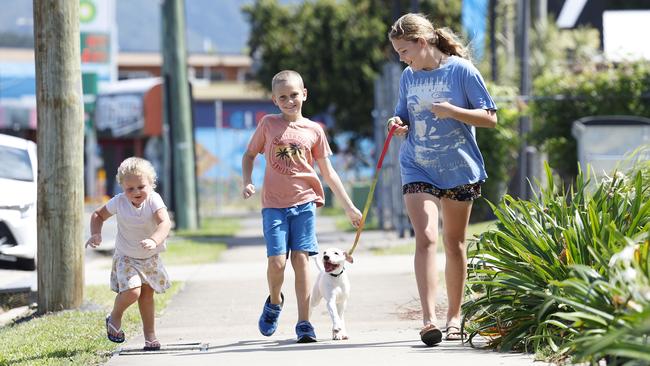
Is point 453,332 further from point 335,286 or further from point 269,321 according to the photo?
point 269,321

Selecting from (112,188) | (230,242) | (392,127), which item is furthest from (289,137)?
(112,188)

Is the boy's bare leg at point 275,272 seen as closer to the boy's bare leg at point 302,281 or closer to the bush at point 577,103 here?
the boy's bare leg at point 302,281

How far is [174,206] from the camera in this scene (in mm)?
24578

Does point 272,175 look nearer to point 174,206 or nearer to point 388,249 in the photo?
point 388,249

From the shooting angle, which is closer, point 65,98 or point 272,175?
point 272,175

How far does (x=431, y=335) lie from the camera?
6875 millimetres

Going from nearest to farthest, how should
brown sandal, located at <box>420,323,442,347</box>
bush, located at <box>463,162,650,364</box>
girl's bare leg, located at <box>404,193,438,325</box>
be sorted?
bush, located at <box>463,162,650,364</box> → brown sandal, located at <box>420,323,442,347</box> → girl's bare leg, located at <box>404,193,438,325</box>

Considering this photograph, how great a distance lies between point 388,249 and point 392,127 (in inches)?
354

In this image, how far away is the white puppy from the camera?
7520mm

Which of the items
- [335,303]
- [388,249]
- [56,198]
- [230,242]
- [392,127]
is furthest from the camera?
[230,242]

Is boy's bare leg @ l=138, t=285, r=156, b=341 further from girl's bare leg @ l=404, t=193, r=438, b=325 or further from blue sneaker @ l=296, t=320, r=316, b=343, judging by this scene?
girl's bare leg @ l=404, t=193, r=438, b=325

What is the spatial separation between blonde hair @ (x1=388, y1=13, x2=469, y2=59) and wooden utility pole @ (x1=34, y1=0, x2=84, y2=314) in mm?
3129

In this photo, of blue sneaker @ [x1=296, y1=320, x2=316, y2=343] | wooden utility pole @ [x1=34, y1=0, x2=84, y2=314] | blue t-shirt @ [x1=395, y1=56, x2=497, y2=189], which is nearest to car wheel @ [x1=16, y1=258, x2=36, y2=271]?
wooden utility pole @ [x1=34, y1=0, x2=84, y2=314]

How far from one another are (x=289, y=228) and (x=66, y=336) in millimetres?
1647
